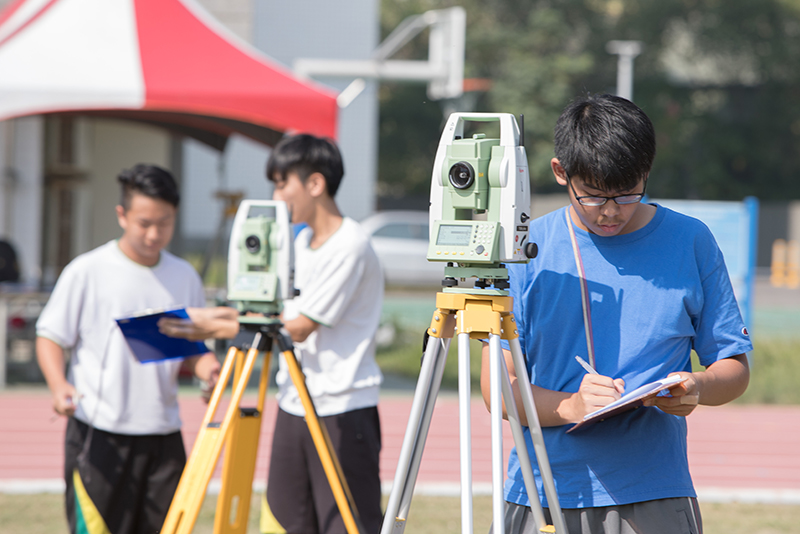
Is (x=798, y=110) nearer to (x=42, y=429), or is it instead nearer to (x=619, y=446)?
(x=42, y=429)

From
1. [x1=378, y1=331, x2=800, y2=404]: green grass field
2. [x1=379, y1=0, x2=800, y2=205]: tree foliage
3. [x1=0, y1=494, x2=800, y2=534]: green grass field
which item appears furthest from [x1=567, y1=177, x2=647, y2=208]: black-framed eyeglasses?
[x1=379, y1=0, x2=800, y2=205]: tree foliage

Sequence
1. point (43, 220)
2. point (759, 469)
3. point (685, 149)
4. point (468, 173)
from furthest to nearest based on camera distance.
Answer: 1. point (685, 149)
2. point (43, 220)
3. point (759, 469)
4. point (468, 173)

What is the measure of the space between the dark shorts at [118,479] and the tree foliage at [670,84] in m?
28.6

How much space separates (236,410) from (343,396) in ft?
1.86

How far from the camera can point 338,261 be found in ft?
10.4

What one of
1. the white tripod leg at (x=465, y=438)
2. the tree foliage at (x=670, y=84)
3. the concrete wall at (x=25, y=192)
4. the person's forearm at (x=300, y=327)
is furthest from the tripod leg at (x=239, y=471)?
the tree foliage at (x=670, y=84)

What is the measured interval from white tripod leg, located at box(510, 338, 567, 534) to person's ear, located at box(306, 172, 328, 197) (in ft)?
4.88

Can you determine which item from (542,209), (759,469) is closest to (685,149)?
(542,209)

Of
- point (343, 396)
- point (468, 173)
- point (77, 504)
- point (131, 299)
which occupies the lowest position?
point (77, 504)

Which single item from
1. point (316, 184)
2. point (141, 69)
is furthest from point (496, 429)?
point (141, 69)

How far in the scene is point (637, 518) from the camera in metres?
1.97

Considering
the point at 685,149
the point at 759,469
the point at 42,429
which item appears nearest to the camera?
the point at 759,469

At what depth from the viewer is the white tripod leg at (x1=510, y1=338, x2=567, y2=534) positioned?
1.93 metres

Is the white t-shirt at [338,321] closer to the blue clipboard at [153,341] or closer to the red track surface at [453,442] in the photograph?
the blue clipboard at [153,341]
